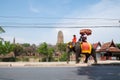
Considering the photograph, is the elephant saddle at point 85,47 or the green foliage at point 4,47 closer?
the elephant saddle at point 85,47

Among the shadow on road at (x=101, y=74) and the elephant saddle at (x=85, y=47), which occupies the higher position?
the elephant saddle at (x=85, y=47)

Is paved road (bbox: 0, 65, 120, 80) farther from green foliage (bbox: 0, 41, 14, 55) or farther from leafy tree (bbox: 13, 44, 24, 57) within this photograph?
leafy tree (bbox: 13, 44, 24, 57)

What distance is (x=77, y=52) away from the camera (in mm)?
22516

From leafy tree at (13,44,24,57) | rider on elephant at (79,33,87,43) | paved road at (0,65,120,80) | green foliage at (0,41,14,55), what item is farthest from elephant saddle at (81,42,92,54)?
leafy tree at (13,44,24,57)

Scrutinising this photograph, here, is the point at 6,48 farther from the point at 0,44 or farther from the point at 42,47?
the point at 42,47

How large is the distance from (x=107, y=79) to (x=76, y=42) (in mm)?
13107

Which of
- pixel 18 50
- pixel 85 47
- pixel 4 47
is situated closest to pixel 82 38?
pixel 85 47

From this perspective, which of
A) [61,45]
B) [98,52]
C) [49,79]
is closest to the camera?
[49,79]

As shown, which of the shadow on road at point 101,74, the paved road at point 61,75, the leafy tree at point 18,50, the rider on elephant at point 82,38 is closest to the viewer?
the paved road at point 61,75

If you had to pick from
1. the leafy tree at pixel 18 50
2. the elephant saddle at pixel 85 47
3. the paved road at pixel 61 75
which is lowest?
the paved road at pixel 61 75

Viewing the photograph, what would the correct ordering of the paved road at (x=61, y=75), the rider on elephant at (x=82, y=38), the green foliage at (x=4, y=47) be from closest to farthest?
1. the paved road at (x=61, y=75)
2. the rider on elephant at (x=82, y=38)
3. the green foliage at (x=4, y=47)

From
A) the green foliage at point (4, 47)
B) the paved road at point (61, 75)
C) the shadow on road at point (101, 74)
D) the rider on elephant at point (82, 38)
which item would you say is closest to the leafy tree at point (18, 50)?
the green foliage at point (4, 47)

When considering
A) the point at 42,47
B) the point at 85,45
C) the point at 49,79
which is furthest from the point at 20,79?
the point at 42,47

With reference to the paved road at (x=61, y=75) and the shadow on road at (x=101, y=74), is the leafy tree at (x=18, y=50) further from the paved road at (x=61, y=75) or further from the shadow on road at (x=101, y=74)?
the paved road at (x=61, y=75)
